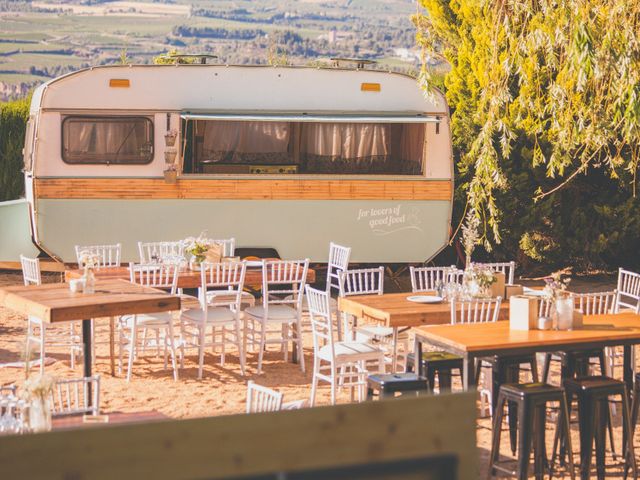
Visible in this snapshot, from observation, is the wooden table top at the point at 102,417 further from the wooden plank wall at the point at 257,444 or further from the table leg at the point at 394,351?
the table leg at the point at 394,351

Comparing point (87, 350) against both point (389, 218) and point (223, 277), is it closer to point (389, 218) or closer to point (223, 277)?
point (223, 277)

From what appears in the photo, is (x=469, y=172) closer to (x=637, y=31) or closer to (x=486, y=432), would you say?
(x=637, y=31)

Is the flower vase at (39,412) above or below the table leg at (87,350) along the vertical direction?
above

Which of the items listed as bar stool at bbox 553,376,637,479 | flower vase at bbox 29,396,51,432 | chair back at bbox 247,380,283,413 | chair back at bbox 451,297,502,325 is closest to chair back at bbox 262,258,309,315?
chair back at bbox 451,297,502,325

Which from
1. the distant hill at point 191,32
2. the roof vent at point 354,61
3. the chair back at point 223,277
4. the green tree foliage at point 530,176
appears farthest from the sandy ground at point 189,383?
the distant hill at point 191,32

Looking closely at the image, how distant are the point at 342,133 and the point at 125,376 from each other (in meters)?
4.67

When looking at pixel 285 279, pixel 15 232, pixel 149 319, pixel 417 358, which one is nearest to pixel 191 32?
pixel 15 232

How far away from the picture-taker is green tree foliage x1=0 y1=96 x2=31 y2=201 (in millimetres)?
14984

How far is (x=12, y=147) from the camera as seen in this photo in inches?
589

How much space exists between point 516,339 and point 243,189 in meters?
6.31

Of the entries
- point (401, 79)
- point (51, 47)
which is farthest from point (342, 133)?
point (51, 47)

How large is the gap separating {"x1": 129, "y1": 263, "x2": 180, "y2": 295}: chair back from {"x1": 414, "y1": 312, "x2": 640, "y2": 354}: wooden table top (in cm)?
280

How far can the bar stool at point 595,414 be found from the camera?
5.97 m

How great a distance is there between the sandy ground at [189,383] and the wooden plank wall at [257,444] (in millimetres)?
3740
